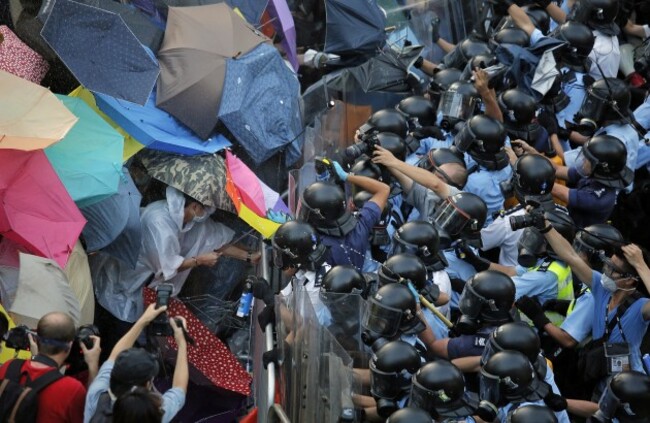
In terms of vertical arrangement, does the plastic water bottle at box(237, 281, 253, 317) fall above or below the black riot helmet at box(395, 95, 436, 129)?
above

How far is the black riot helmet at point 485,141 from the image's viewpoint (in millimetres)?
8430

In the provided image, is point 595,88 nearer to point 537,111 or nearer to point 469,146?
point 537,111

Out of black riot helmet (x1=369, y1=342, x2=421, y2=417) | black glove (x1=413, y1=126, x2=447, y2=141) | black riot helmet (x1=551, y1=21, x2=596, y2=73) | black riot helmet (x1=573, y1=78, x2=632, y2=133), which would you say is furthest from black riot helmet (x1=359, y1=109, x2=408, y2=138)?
black riot helmet (x1=369, y1=342, x2=421, y2=417)

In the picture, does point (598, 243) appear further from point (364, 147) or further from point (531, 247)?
point (364, 147)

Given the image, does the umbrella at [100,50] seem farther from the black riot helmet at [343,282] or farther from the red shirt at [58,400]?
the red shirt at [58,400]

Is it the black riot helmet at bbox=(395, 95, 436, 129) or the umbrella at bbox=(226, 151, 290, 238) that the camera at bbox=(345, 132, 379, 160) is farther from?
the black riot helmet at bbox=(395, 95, 436, 129)

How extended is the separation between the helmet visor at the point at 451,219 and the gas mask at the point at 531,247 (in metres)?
0.42

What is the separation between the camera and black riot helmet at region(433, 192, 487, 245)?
7.64 metres

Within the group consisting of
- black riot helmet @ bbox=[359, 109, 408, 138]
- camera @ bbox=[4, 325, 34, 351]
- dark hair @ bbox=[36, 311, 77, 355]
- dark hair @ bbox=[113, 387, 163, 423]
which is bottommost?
black riot helmet @ bbox=[359, 109, 408, 138]

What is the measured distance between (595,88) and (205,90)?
3.21 m

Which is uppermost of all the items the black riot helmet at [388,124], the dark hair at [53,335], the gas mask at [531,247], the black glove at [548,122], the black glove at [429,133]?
the dark hair at [53,335]

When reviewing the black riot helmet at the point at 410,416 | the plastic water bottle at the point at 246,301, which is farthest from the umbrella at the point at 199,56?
the black riot helmet at the point at 410,416

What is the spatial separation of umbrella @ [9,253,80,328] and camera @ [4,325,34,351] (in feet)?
1.67

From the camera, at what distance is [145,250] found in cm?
798
